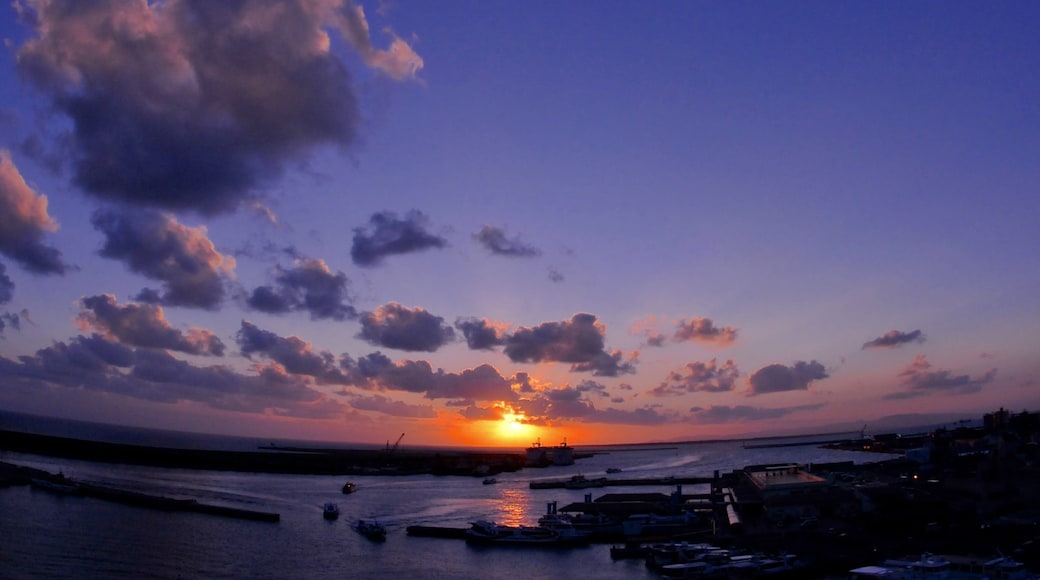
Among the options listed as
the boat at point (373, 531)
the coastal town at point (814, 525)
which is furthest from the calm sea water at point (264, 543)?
the coastal town at point (814, 525)

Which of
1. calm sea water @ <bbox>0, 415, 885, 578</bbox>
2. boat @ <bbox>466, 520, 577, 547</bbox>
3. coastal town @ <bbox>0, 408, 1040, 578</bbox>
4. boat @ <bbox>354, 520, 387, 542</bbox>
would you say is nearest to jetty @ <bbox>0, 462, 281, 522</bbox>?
coastal town @ <bbox>0, 408, 1040, 578</bbox>

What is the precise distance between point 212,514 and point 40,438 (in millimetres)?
71998

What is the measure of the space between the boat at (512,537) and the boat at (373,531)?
4152 mm

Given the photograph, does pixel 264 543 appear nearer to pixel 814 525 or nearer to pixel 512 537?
pixel 512 537

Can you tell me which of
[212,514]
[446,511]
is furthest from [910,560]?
[212,514]

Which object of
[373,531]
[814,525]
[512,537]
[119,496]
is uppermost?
[814,525]

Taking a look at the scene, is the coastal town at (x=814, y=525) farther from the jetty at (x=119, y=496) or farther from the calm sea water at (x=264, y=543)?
the calm sea water at (x=264, y=543)

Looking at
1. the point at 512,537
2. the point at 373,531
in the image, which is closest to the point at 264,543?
the point at 373,531

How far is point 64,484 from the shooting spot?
50.2 meters

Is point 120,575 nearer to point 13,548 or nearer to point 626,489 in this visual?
point 13,548

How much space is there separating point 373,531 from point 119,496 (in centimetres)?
2134

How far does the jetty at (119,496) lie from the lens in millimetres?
42875

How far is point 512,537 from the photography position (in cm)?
3578

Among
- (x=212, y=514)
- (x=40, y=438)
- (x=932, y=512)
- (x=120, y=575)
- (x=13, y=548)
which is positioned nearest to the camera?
(x=120, y=575)
